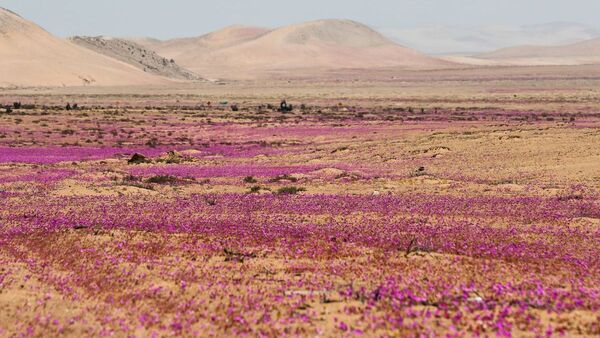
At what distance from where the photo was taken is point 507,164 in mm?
33688

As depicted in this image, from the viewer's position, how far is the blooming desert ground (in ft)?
36.7

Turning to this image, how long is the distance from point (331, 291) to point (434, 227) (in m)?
6.67

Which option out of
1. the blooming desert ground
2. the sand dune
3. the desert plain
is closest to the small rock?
the blooming desert ground

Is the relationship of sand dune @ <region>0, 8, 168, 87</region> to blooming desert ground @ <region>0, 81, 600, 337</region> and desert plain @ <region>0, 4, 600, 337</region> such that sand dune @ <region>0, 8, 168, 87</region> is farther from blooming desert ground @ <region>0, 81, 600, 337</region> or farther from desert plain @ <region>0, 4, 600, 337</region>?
blooming desert ground @ <region>0, 81, 600, 337</region>

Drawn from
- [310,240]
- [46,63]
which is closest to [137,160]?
[310,240]

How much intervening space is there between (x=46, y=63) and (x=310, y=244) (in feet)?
511

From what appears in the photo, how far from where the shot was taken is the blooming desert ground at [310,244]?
11.2 metres

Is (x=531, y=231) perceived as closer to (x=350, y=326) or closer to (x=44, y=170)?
(x=350, y=326)

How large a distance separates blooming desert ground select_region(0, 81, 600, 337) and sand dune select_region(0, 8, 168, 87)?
4559 inches

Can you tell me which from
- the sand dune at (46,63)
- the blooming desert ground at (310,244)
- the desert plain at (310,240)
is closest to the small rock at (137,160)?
the blooming desert ground at (310,244)

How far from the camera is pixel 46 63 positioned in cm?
15725

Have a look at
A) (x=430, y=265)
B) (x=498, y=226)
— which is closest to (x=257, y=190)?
(x=498, y=226)

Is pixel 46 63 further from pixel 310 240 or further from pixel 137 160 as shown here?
pixel 310 240

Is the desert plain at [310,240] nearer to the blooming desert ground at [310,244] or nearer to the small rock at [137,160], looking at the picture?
the blooming desert ground at [310,244]
